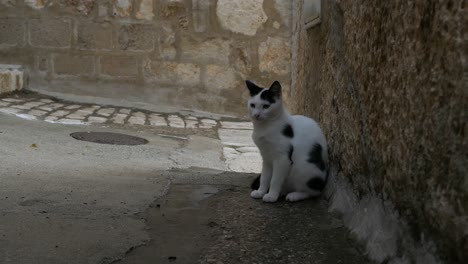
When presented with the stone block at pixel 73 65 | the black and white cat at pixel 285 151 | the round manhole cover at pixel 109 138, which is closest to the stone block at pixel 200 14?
the stone block at pixel 73 65

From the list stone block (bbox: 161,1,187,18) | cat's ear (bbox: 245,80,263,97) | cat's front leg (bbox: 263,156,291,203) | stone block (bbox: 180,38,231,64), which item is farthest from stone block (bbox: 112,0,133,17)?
cat's front leg (bbox: 263,156,291,203)

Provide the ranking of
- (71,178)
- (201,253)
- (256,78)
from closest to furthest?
(201,253)
(71,178)
(256,78)

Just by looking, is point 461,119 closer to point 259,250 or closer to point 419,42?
point 419,42

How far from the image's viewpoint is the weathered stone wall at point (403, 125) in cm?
116

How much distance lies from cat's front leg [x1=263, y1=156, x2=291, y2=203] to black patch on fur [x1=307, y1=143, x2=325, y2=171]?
108 millimetres

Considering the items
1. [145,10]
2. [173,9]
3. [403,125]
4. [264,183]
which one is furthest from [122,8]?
[403,125]

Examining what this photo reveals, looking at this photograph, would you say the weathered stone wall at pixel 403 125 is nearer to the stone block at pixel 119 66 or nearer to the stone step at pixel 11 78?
the stone block at pixel 119 66

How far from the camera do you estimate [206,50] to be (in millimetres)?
6633

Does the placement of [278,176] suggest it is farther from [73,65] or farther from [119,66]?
[73,65]

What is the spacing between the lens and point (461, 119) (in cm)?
113

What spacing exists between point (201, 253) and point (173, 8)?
5.20m

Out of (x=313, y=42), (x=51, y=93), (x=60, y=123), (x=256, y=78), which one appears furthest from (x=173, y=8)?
(x=313, y=42)

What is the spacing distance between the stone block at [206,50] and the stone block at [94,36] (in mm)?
944

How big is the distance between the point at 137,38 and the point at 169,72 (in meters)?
0.59
